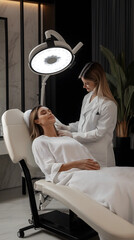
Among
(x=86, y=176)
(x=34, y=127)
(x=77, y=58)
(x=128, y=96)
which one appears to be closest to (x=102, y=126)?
(x=34, y=127)

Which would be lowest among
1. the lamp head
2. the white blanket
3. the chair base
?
the chair base

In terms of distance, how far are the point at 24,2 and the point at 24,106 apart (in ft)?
3.66

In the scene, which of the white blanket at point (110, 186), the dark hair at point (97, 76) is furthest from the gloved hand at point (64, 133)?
the white blanket at point (110, 186)

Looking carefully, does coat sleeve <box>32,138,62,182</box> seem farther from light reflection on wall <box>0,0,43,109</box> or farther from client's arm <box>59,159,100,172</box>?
light reflection on wall <box>0,0,43,109</box>

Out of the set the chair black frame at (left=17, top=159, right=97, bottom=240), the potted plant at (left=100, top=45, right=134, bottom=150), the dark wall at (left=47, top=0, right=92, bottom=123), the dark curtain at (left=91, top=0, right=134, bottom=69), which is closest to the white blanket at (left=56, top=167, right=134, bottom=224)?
the chair black frame at (left=17, top=159, right=97, bottom=240)

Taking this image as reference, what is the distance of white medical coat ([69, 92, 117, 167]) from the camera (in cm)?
286

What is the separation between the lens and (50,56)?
8.00ft

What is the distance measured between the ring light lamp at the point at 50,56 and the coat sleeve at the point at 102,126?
515mm

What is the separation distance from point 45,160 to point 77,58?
1.96 meters

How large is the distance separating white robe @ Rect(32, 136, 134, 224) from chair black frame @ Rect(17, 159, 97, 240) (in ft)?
0.70

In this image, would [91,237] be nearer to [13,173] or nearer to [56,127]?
[56,127]

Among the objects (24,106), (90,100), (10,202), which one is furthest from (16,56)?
(10,202)

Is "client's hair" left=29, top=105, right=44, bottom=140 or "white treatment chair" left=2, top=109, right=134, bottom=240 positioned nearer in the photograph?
"white treatment chair" left=2, top=109, right=134, bottom=240

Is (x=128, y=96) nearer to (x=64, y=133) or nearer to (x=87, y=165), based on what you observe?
(x=64, y=133)
